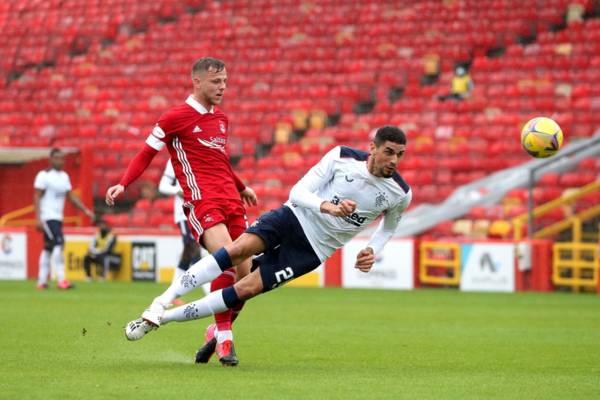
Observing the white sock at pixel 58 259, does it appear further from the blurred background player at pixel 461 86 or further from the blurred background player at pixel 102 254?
the blurred background player at pixel 461 86

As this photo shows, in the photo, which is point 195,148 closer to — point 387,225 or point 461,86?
point 387,225

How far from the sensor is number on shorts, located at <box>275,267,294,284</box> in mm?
7875

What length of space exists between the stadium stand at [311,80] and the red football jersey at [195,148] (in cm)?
1249

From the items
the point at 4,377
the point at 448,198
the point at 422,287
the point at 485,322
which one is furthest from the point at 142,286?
the point at 4,377

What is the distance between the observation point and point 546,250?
1786 cm

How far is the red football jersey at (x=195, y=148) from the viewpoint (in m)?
8.35

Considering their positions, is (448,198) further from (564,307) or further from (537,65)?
(564,307)

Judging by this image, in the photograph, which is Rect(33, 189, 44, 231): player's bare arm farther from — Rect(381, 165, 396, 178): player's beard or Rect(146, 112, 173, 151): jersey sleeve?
Rect(381, 165, 396, 178): player's beard

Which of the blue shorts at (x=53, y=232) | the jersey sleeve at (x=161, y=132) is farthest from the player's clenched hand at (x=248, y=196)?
the blue shorts at (x=53, y=232)

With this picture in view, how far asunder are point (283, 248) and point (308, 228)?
23 cm

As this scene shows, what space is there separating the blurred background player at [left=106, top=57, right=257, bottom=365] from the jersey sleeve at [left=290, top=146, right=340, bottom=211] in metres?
0.76

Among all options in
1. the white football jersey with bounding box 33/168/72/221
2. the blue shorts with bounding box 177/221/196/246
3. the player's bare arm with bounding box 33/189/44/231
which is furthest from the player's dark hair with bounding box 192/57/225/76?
the white football jersey with bounding box 33/168/72/221

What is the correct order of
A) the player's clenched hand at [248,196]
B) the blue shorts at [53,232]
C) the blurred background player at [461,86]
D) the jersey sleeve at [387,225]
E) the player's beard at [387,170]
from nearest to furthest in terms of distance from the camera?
1. the player's beard at [387,170]
2. the jersey sleeve at [387,225]
3. the player's clenched hand at [248,196]
4. the blue shorts at [53,232]
5. the blurred background player at [461,86]

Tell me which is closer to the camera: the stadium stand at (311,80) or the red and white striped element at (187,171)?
the red and white striped element at (187,171)
